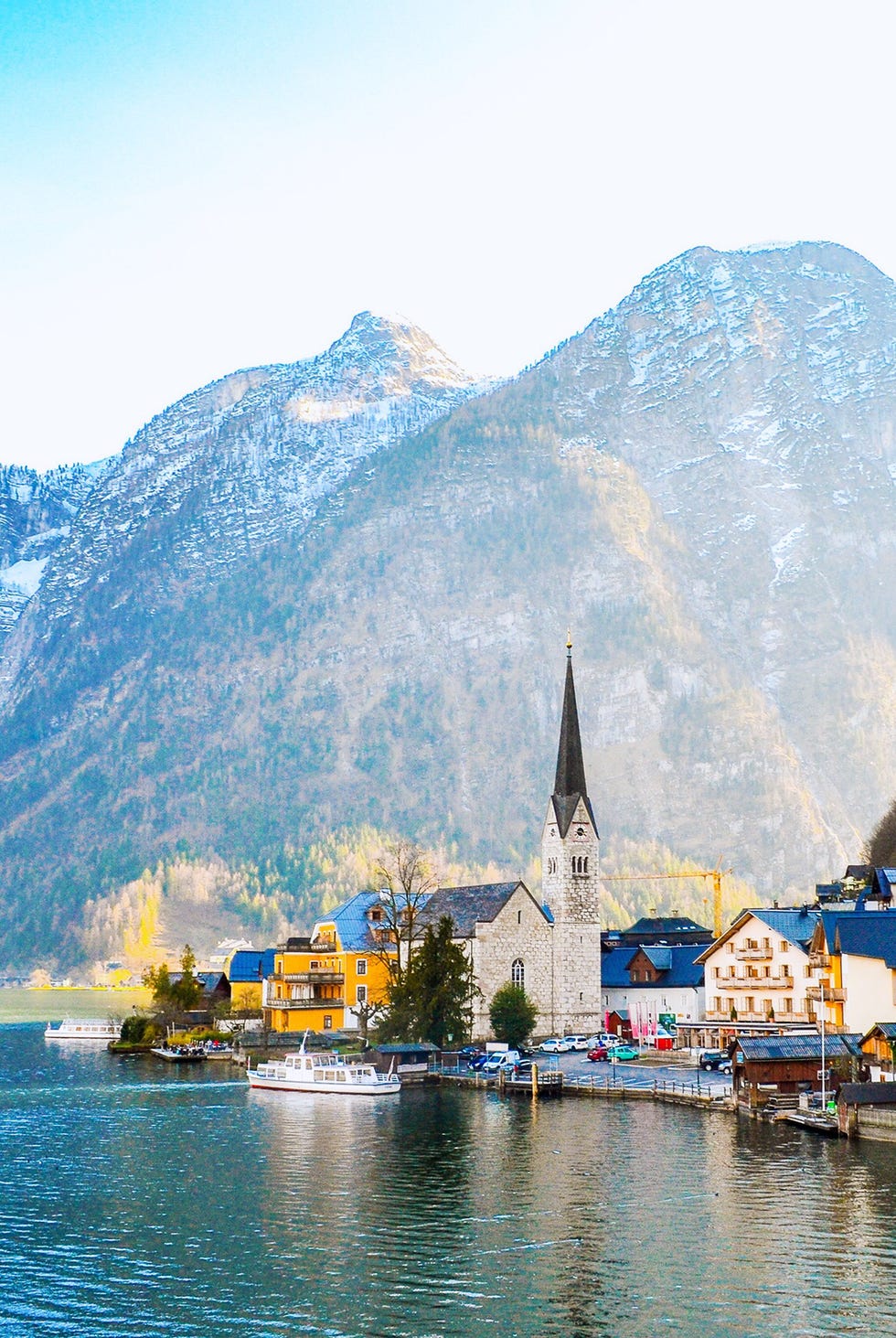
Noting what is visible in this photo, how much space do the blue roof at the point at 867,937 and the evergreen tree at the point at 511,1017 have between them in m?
32.8

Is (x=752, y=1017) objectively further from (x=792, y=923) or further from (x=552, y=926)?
(x=552, y=926)

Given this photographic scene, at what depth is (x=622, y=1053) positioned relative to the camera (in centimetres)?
11769

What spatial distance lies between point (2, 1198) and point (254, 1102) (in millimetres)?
34755

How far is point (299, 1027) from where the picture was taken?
440 feet

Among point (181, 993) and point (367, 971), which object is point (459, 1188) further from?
point (181, 993)

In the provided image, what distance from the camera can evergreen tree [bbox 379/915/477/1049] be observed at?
114 m

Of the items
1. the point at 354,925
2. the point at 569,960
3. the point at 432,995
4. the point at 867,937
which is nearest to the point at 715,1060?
the point at 432,995

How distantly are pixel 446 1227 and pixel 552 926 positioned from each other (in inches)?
3173

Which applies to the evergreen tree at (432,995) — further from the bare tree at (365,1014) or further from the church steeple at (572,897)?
the church steeple at (572,897)

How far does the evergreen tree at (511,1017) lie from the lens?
122 metres

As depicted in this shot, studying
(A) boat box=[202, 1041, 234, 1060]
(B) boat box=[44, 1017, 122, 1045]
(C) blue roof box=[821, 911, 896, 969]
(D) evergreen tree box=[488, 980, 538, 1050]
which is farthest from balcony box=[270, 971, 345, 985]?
(C) blue roof box=[821, 911, 896, 969]

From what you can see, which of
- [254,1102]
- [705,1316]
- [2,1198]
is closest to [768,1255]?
[705,1316]

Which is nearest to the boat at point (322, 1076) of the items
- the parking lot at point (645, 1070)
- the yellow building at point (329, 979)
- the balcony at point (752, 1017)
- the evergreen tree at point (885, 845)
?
the parking lot at point (645, 1070)

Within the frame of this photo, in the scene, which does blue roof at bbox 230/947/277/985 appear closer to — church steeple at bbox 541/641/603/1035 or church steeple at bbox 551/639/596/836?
church steeple at bbox 541/641/603/1035
